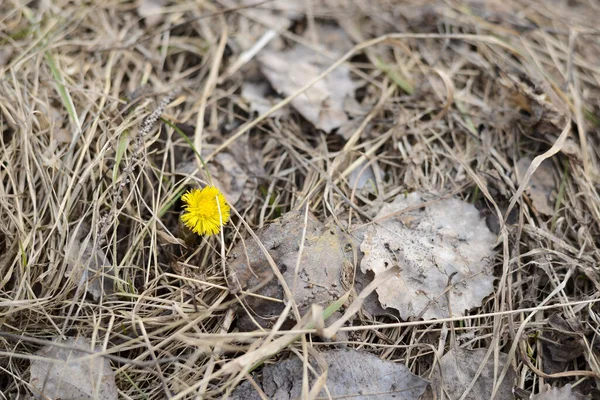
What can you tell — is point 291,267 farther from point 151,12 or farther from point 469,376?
point 151,12

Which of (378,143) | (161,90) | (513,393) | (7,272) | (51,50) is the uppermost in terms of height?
(51,50)

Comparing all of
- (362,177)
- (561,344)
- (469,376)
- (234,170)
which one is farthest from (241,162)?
(561,344)

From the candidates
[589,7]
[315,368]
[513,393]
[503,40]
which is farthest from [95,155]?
[589,7]

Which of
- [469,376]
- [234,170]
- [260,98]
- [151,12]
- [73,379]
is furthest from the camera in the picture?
[151,12]

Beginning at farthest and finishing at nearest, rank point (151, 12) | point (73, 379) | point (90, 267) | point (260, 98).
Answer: point (151, 12) < point (260, 98) < point (90, 267) < point (73, 379)

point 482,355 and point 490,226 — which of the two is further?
point 490,226

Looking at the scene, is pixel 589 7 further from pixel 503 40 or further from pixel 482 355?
pixel 482 355
